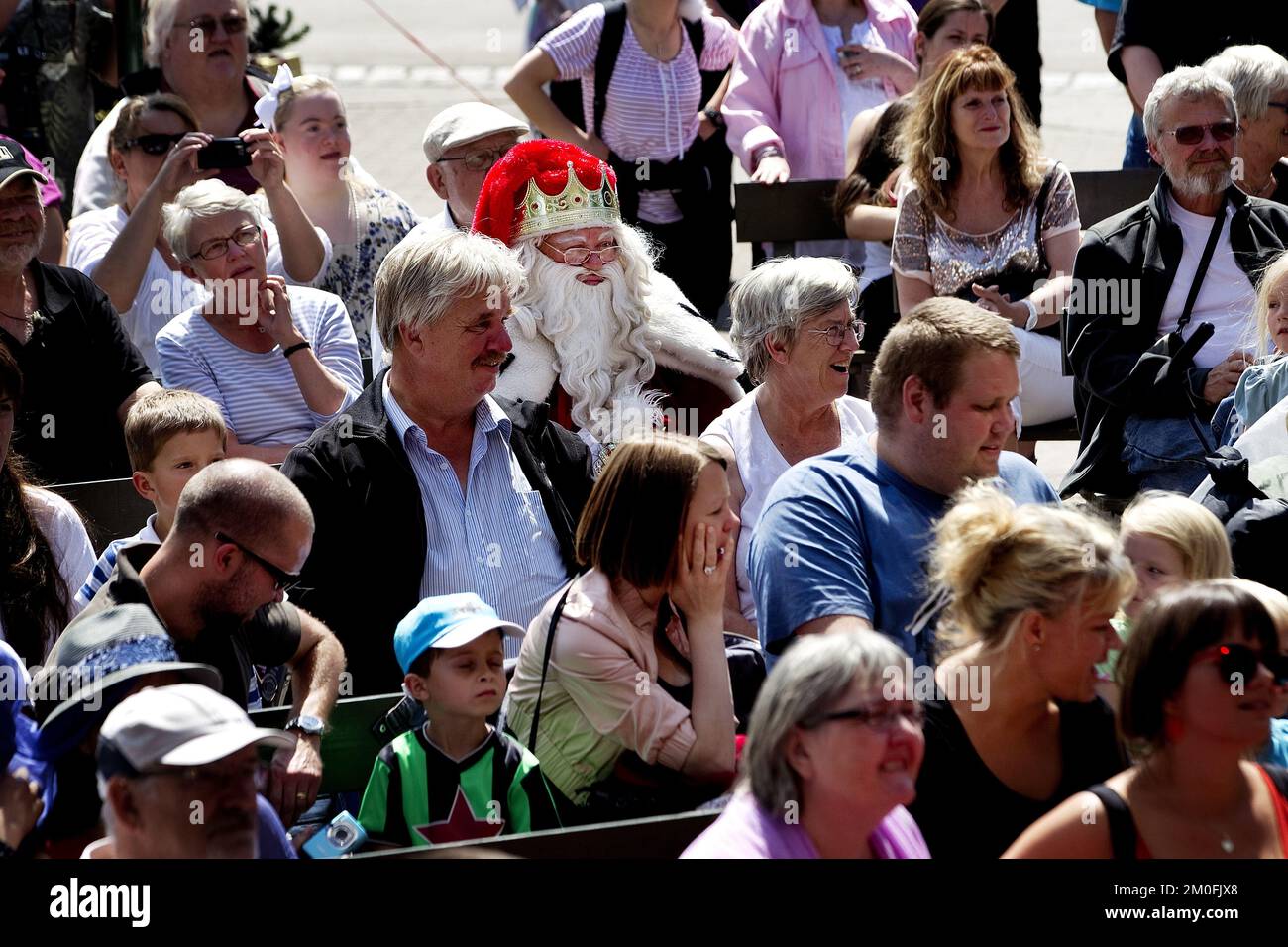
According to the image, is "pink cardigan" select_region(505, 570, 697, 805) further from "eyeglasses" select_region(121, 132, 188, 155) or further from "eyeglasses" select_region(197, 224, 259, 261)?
"eyeglasses" select_region(121, 132, 188, 155)

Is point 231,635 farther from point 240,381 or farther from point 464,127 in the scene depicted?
point 464,127

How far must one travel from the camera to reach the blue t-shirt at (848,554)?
3.59 metres

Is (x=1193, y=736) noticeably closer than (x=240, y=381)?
Yes

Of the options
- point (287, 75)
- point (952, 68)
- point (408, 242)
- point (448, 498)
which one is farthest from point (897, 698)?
point (287, 75)

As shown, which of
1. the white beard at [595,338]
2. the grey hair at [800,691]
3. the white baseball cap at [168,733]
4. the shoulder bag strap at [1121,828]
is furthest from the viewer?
the white beard at [595,338]

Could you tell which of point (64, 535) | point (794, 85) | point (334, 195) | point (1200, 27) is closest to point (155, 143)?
point (334, 195)

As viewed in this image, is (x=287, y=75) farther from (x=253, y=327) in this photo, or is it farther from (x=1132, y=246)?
(x=1132, y=246)

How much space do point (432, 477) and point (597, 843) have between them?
135 cm

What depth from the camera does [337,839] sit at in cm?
323

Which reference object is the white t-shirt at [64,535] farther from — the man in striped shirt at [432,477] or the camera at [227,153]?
the camera at [227,153]

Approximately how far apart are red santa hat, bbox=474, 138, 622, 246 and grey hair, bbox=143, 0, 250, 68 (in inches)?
89.8

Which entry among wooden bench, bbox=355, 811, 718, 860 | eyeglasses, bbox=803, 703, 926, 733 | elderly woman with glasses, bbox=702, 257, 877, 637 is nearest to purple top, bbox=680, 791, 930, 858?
eyeglasses, bbox=803, 703, 926, 733

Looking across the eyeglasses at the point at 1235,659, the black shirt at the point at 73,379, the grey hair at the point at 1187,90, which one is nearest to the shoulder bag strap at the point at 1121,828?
the eyeglasses at the point at 1235,659

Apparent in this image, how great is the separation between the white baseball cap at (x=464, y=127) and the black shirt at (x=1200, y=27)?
2.65m
